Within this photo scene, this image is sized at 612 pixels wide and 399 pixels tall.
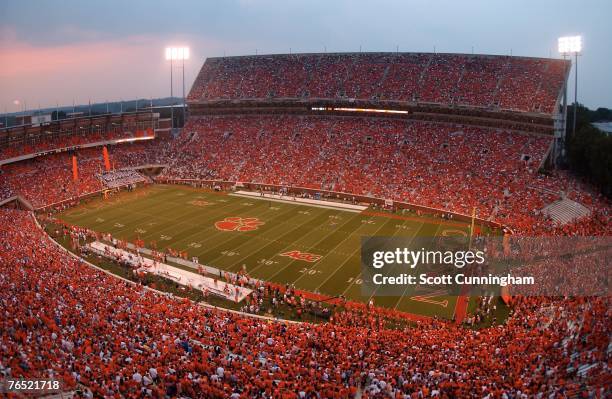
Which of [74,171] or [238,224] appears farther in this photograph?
[74,171]

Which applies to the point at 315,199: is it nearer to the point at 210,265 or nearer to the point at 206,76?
the point at 210,265

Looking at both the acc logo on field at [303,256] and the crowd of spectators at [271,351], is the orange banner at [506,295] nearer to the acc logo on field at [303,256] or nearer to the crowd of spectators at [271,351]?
the crowd of spectators at [271,351]

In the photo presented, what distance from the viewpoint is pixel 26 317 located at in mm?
14883

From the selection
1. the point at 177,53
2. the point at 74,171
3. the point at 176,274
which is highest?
the point at 177,53

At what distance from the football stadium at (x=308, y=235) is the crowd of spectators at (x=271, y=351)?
3.0 inches

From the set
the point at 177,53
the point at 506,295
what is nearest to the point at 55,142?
the point at 177,53

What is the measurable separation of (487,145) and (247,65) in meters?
32.8

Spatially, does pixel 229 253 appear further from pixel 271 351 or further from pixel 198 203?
pixel 271 351

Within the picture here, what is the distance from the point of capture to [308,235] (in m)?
31.7

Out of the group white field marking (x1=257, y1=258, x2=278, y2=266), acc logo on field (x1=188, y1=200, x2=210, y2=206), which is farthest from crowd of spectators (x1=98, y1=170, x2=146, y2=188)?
white field marking (x1=257, y1=258, x2=278, y2=266)

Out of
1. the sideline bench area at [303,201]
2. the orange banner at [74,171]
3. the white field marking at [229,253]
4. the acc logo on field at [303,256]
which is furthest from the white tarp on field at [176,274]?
the sideline bench area at [303,201]

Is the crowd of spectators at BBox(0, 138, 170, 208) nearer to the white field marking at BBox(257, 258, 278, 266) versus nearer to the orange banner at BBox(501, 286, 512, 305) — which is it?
the white field marking at BBox(257, 258, 278, 266)

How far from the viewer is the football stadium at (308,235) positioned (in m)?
12.5

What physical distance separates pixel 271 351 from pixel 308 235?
17.6 meters
